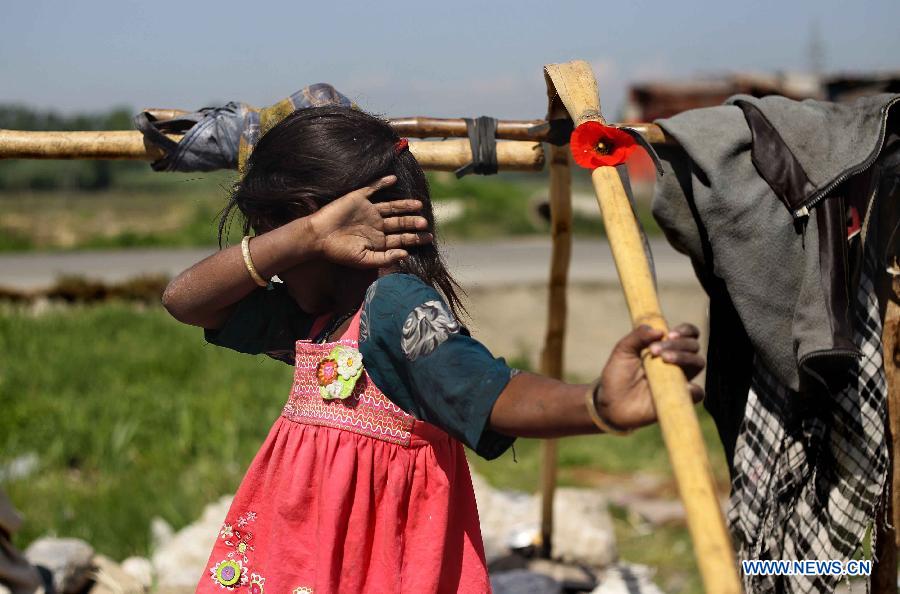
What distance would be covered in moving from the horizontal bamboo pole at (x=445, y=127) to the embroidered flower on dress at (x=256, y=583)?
3.57 ft

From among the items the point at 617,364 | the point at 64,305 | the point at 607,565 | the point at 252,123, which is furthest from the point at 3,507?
the point at 64,305

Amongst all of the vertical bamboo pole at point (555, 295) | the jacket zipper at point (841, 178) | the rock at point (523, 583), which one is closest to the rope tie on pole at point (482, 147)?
the vertical bamboo pole at point (555, 295)

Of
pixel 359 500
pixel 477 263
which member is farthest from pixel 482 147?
pixel 477 263

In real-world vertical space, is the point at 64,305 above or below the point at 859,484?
below

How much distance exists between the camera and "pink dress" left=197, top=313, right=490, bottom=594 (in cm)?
185

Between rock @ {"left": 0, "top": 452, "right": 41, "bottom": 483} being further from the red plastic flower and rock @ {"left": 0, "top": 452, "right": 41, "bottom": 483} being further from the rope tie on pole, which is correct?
the red plastic flower

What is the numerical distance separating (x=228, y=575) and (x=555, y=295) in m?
1.48

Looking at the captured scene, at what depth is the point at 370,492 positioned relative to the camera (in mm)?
1859

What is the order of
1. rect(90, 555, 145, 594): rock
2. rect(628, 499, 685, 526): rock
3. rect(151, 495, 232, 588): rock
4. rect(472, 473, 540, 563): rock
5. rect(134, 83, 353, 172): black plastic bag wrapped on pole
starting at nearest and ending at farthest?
rect(134, 83, 353, 172): black plastic bag wrapped on pole
rect(90, 555, 145, 594): rock
rect(151, 495, 232, 588): rock
rect(472, 473, 540, 563): rock
rect(628, 499, 685, 526): rock

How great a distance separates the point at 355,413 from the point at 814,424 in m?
1.02

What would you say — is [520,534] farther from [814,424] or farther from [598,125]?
[598,125]

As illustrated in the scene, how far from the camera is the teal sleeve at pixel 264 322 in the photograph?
6.70 ft

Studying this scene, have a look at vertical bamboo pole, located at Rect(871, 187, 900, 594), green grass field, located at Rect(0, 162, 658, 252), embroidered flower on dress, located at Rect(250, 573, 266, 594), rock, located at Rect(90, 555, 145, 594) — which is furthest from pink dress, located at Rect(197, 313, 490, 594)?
green grass field, located at Rect(0, 162, 658, 252)

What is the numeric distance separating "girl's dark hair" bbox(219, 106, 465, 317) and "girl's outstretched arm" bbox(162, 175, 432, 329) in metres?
0.04
